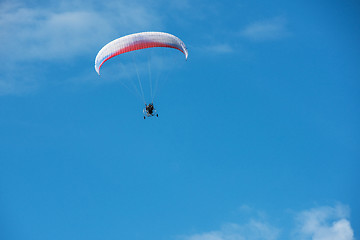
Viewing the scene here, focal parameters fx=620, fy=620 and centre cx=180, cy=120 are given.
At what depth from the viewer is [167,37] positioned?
55.3 m

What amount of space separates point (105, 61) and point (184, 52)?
7.19m

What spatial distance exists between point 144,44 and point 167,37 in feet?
7.35

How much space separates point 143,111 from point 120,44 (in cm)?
698

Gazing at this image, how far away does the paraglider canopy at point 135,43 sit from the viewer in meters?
54.3

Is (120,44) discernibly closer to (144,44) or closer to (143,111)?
(144,44)

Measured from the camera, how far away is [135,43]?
54375mm

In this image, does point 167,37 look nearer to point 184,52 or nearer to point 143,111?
point 184,52

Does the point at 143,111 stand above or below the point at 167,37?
below

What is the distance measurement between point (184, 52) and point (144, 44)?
155 inches

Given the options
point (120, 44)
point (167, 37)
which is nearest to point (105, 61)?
point (120, 44)

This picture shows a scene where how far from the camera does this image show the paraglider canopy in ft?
178

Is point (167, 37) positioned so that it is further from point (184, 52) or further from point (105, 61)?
point (105, 61)

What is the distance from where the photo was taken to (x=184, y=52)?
56281mm

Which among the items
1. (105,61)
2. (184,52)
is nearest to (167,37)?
(184,52)
